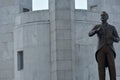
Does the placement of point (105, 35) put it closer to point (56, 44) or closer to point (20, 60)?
point (56, 44)

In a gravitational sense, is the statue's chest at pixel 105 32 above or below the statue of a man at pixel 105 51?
above

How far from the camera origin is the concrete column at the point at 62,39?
25156 millimetres

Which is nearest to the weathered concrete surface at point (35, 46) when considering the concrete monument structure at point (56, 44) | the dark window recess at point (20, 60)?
the concrete monument structure at point (56, 44)

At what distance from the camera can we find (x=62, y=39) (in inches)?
1004

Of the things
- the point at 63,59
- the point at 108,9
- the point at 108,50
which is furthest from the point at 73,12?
the point at 108,50

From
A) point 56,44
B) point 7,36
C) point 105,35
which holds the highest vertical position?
point 105,35

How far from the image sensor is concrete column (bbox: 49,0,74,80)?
82.5 feet

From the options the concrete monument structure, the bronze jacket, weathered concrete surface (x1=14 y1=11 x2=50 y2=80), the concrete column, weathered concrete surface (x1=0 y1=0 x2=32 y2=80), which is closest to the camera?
the bronze jacket

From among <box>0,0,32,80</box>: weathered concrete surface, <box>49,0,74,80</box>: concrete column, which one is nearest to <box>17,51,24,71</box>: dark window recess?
<box>49,0,74,80</box>: concrete column

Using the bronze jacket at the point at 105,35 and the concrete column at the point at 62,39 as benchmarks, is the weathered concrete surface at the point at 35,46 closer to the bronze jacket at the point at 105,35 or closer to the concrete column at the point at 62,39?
the concrete column at the point at 62,39

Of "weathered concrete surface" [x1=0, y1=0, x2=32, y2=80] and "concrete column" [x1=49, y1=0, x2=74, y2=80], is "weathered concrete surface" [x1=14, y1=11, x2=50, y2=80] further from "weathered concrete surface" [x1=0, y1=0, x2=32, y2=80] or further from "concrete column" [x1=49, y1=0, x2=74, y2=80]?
"weathered concrete surface" [x1=0, y1=0, x2=32, y2=80]

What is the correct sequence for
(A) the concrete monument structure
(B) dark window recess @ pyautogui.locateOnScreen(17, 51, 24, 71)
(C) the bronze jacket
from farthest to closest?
(B) dark window recess @ pyautogui.locateOnScreen(17, 51, 24, 71) → (A) the concrete monument structure → (C) the bronze jacket

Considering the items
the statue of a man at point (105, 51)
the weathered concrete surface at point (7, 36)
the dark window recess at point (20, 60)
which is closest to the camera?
the statue of a man at point (105, 51)

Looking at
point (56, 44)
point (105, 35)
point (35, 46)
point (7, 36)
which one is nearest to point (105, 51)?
point (105, 35)
